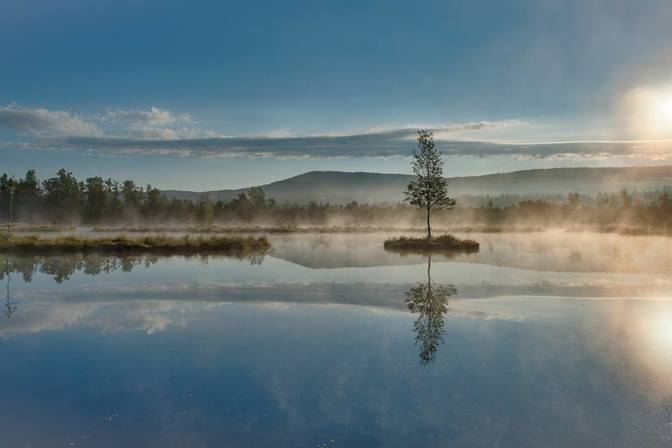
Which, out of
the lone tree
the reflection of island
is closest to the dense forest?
the lone tree

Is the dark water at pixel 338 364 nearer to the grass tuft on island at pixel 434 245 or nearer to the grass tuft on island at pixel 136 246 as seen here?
the grass tuft on island at pixel 136 246

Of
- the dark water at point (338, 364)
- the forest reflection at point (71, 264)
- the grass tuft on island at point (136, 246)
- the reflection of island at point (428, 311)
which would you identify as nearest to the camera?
the dark water at point (338, 364)

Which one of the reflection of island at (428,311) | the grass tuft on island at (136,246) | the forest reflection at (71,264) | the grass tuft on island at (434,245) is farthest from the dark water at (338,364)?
the grass tuft on island at (434,245)

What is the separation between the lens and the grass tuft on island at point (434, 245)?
41.1 m

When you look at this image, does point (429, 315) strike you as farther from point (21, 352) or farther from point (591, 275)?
point (591, 275)

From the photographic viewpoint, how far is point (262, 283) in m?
22.9

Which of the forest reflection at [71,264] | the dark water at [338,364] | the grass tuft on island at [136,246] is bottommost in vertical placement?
the dark water at [338,364]

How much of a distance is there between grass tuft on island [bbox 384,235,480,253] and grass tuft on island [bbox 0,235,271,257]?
35.0 feet

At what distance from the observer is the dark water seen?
314 inches

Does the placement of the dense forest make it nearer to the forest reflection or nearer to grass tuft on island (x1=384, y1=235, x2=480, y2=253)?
grass tuft on island (x1=384, y1=235, x2=480, y2=253)

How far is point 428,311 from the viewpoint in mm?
16391

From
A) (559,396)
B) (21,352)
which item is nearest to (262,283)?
(21,352)

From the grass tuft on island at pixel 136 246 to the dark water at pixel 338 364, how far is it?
1732 cm

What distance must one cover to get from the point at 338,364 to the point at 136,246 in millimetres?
33350
